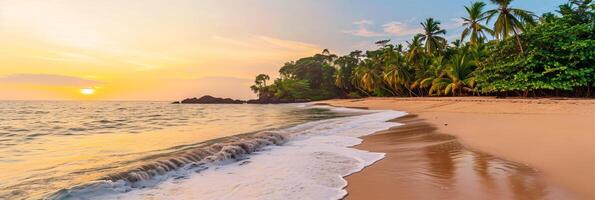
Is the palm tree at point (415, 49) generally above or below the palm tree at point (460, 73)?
above

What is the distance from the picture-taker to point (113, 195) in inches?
181

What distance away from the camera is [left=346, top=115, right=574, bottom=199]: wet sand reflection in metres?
3.88

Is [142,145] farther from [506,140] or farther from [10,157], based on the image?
[506,140]

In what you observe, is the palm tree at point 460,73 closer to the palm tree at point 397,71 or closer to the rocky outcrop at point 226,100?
the palm tree at point 397,71

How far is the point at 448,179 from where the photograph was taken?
459 centimetres

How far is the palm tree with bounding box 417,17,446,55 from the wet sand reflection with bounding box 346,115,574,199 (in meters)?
35.6

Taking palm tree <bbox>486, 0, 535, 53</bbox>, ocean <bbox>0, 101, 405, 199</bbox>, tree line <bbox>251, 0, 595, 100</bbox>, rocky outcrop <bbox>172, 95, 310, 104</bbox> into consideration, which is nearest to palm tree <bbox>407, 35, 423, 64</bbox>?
tree line <bbox>251, 0, 595, 100</bbox>

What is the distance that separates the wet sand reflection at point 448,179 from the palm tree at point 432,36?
117ft

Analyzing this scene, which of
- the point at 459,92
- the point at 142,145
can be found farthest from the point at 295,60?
the point at 142,145

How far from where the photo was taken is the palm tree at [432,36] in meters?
39.1

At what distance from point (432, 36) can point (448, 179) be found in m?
38.4

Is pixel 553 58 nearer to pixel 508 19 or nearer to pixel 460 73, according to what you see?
pixel 508 19

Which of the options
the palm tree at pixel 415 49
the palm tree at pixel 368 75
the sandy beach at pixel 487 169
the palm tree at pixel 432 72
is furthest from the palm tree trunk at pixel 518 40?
the palm tree at pixel 368 75

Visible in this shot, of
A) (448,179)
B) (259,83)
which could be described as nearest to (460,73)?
(448,179)
